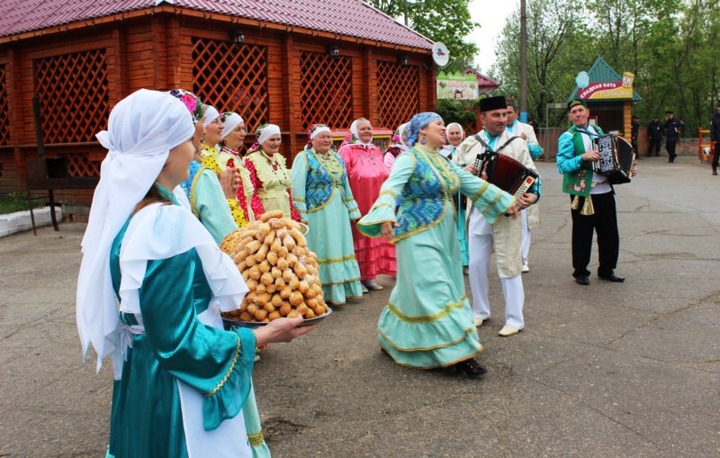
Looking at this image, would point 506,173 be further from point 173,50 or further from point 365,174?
point 173,50

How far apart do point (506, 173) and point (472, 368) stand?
1667 mm

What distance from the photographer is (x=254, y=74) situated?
11938mm

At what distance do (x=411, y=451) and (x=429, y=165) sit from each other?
2.07 metres

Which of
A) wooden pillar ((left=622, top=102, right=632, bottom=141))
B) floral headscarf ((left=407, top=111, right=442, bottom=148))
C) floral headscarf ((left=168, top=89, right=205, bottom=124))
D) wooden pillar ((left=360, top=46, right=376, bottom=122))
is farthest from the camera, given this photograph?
wooden pillar ((left=622, top=102, right=632, bottom=141))

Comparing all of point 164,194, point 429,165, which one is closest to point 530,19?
point 429,165

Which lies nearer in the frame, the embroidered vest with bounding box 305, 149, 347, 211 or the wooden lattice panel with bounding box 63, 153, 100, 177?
the embroidered vest with bounding box 305, 149, 347, 211

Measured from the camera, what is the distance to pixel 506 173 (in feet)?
17.4

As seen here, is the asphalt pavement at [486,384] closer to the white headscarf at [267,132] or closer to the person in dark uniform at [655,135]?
the white headscarf at [267,132]

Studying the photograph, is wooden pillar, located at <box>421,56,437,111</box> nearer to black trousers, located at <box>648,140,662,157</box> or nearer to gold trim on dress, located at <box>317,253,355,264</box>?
gold trim on dress, located at <box>317,253,355,264</box>

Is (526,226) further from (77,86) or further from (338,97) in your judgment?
(77,86)

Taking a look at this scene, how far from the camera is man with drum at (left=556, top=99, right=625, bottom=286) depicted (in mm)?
6863

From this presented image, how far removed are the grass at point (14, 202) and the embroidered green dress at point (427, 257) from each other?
30.9ft

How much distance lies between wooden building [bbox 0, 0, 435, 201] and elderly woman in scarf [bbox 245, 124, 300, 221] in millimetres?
4523

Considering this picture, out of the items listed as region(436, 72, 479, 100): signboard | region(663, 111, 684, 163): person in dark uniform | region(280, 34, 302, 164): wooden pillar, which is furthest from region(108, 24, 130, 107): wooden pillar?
region(663, 111, 684, 163): person in dark uniform
